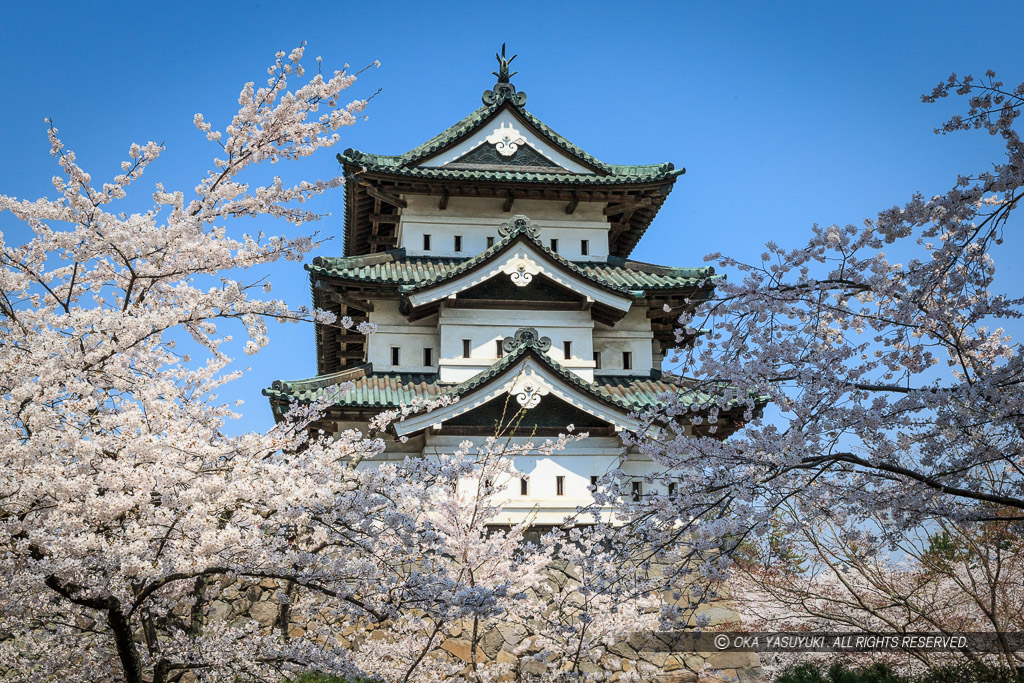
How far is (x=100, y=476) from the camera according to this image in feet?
18.6

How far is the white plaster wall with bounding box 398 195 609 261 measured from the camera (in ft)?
55.2

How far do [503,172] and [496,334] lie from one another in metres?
3.33

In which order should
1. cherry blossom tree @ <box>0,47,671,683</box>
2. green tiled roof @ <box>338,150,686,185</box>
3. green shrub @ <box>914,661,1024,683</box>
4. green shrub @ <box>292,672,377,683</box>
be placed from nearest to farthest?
cherry blossom tree @ <box>0,47,671,683</box>
green shrub @ <box>292,672,377,683</box>
green shrub @ <box>914,661,1024,683</box>
green tiled roof @ <box>338,150,686,185</box>

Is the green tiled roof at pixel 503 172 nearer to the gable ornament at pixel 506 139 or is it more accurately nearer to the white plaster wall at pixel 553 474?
the gable ornament at pixel 506 139

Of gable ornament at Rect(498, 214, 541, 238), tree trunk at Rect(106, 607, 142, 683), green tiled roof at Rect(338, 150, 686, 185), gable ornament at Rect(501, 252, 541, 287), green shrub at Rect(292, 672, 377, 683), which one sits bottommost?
green shrub at Rect(292, 672, 377, 683)

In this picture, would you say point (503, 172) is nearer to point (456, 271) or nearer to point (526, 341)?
point (456, 271)

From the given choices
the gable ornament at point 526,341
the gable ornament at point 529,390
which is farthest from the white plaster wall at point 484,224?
the gable ornament at point 529,390

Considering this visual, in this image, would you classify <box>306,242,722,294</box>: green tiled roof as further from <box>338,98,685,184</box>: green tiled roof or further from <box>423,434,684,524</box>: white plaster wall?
<box>423,434,684,524</box>: white plaster wall

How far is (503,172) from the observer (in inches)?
655

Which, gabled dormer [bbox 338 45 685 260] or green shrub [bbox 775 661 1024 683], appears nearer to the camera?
green shrub [bbox 775 661 1024 683]

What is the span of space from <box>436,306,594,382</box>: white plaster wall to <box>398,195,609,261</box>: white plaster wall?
1.67m

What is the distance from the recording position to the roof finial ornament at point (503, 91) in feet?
57.3

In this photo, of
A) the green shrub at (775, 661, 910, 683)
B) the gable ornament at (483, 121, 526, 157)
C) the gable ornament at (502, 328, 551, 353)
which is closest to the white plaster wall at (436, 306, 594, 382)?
the gable ornament at (502, 328, 551, 353)

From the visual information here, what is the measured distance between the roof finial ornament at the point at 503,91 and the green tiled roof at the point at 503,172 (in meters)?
0.09
